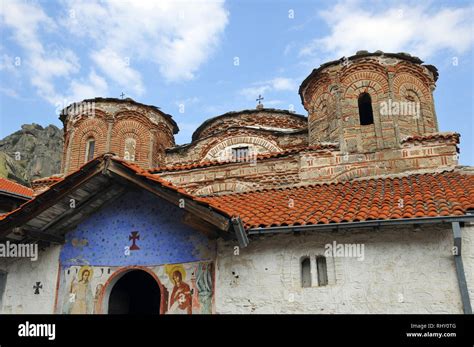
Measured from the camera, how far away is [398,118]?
1287 centimetres

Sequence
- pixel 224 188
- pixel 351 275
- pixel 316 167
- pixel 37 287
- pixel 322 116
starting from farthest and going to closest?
pixel 322 116, pixel 224 188, pixel 316 167, pixel 37 287, pixel 351 275

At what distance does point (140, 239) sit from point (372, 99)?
8812mm

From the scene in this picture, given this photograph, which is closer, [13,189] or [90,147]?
[13,189]

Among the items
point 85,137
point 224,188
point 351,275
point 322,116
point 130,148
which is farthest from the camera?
point 130,148

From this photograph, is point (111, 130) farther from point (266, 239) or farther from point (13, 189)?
point (266, 239)

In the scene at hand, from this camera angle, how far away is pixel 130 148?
17.9 m

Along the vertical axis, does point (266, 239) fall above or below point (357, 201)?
below

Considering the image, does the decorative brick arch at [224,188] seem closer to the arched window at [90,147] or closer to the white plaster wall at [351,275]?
the white plaster wall at [351,275]

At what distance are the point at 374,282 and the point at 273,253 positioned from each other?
1.64 meters

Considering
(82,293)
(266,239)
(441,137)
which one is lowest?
(82,293)

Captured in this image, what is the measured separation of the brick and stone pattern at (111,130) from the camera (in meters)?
17.5

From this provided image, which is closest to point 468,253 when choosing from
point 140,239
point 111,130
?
point 140,239
